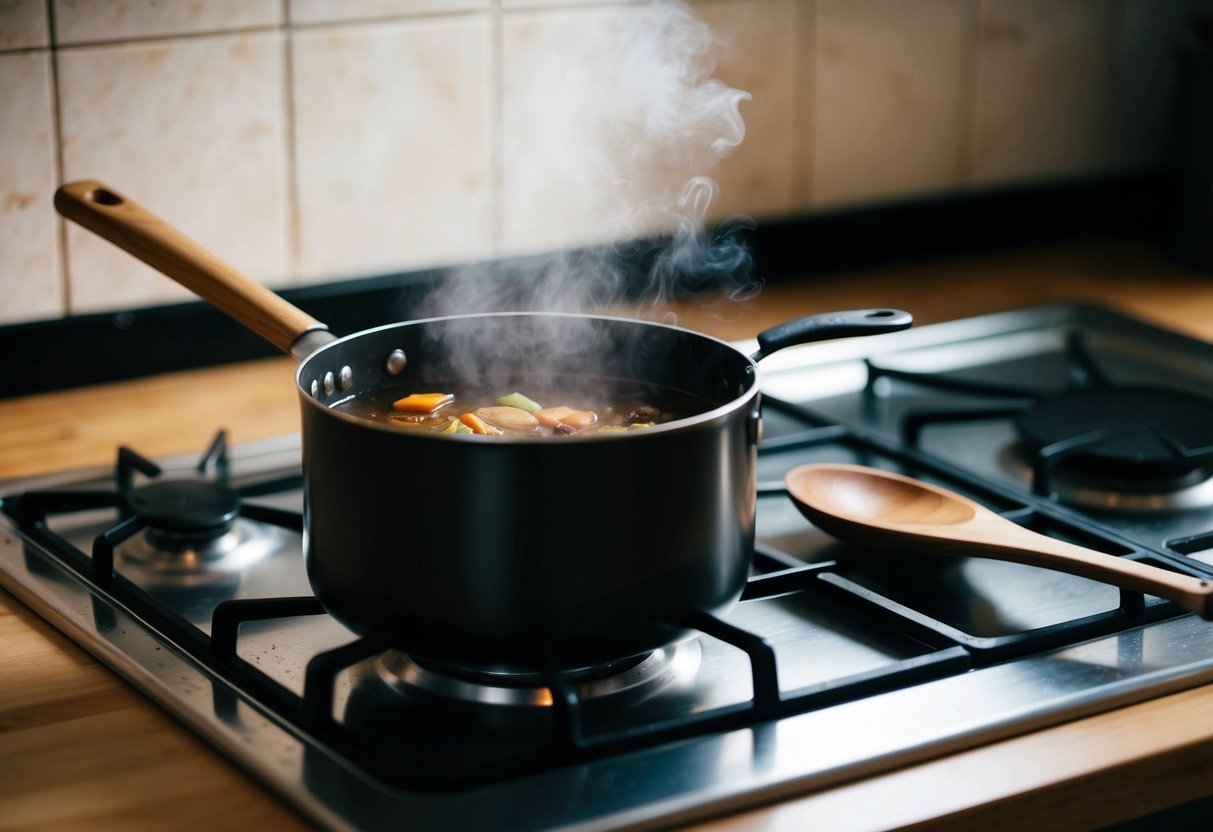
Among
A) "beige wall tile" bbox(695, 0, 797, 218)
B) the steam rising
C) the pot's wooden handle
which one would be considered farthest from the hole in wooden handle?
"beige wall tile" bbox(695, 0, 797, 218)

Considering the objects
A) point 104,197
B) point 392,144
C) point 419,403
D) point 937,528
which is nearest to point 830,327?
point 937,528

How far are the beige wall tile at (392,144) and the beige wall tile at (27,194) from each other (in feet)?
0.71

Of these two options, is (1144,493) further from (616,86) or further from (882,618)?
(616,86)

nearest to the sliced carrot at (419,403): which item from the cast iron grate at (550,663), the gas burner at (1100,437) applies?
the cast iron grate at (550,663)

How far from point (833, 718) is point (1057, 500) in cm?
39

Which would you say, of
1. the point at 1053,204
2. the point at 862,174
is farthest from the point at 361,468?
the point at 1053,204

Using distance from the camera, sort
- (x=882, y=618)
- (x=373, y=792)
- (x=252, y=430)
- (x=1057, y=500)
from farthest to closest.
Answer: (x=252, y=430) < (x=1057, y=500) < (x=882, y=618) < (x=373, y=792)

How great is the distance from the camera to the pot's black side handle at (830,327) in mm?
885

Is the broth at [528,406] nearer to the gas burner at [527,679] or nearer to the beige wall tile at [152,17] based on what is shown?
the gas burner at [527,679]

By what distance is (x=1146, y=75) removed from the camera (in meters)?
1.87

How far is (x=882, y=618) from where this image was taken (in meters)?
0.88

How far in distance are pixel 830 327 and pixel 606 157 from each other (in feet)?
2.22

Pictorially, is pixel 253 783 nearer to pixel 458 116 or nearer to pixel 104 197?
pixel 104 197

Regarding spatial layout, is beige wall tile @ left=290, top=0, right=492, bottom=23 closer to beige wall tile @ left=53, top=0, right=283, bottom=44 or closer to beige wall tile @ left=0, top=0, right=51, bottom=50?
beige wall tile @ left=53, top=0, right=283, bottom=44
